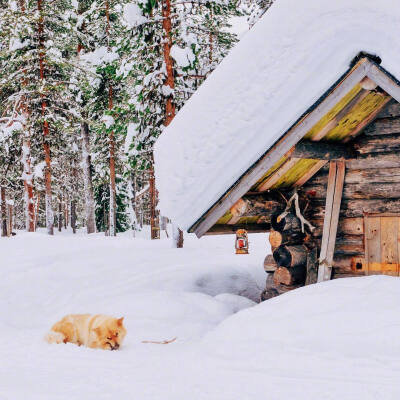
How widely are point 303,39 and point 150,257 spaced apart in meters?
7.33

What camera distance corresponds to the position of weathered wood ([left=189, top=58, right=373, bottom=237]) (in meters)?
5.02

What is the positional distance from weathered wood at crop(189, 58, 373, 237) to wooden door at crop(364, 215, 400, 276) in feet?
6.86

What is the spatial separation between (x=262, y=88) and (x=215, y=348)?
3116 mm

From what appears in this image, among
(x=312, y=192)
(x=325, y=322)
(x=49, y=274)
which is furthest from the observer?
(x=49, y=274)

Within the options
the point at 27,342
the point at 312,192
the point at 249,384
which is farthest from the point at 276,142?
the point at 27,342

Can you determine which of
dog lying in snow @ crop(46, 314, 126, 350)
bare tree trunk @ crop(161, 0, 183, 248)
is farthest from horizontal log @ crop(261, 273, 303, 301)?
bare tree trunk @ crop(161, 0, 183, 248)

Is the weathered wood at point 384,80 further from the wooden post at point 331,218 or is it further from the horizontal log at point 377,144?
the wooden post at point 331,218

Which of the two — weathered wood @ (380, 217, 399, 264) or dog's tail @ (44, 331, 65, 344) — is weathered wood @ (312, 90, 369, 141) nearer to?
weathered wood @ (380, 217, 399, 264)

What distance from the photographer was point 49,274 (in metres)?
9.96

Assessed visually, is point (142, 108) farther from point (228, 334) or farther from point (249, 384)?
point (249, 384)

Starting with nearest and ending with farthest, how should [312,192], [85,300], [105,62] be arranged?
[312,192] < [85,300] < [105,62]

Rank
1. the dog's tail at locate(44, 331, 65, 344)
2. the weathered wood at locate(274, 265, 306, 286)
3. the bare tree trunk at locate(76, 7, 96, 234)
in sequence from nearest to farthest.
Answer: the dog's tail at locate(44, 331, 65, 344) → the weathered wood at locate(274, 265, 306, 286) → the bare tree trunk at locate(76, 7, 96, 234)

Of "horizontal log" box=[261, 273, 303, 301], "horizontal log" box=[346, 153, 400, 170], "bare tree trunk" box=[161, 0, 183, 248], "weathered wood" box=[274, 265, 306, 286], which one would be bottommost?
"horizontal log" box=[261, 273, 303, 301]

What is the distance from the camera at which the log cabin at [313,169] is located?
17.0 ft
